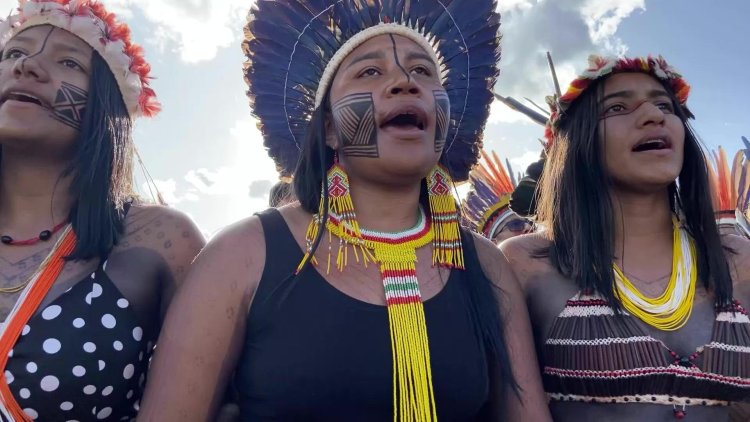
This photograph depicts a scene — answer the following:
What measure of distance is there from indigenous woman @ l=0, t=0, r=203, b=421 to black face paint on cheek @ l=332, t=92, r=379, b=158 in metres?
0.82

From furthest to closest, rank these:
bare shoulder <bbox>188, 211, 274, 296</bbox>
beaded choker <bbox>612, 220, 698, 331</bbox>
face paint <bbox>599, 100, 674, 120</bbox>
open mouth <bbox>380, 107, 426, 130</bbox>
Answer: face paint <bbox>599, 100, 674, 120</bbox> → beaded choker <bbox>612, 220, 698, 331</bbox> → open mouth <bbox>380, 107, 426, 130</bbox> → bare shoulder <bbox>188, 211, 274, 296</bbox>

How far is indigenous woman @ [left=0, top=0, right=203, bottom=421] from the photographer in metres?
2.18

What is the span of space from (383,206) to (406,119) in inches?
14.3

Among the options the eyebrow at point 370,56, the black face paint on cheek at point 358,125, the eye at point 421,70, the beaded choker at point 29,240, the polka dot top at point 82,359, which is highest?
the eyebrow at point 370,56

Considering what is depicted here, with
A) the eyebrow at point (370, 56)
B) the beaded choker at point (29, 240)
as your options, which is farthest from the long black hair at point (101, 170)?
the eyebrow at point (370, 56)

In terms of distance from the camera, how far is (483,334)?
232 centimetres

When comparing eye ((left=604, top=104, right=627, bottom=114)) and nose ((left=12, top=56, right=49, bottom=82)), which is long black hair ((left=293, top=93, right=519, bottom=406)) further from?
nose ((left=12, top=56, right=49, bottom=82))

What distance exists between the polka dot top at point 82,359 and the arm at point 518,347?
140cm

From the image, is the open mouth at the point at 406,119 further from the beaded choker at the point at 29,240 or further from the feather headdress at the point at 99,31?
the beaded choker at the point at 29,240

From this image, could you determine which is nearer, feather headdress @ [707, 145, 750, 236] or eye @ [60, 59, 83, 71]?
eye @ [60, 59, 83, 71]

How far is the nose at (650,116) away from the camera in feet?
9.41

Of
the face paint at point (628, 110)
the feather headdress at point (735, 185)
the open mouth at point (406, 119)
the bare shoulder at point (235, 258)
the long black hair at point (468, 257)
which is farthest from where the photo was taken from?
the feather headdress at point (735, 185)

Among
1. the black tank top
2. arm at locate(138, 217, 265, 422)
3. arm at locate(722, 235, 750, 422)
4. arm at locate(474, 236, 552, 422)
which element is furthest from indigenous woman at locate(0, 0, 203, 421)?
arm at locate(722, 235, 750, 422)

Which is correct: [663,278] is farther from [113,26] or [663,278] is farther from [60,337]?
[113,26]
